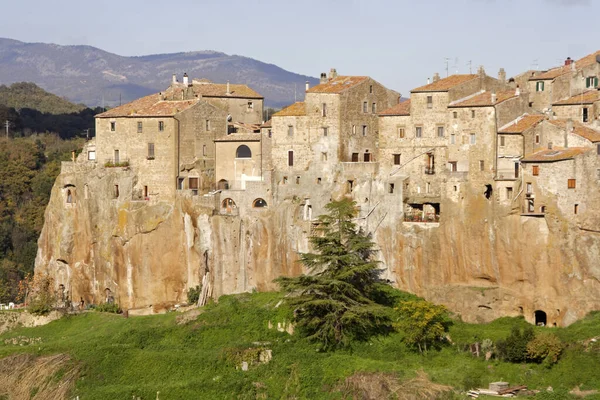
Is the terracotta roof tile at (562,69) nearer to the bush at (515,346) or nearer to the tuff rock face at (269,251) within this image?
the tuff rock face at (269,251)

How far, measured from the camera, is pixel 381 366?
57812mm

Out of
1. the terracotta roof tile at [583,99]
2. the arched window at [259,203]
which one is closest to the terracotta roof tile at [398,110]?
the terracotta roof tile at [583,99]

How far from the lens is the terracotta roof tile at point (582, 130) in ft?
195

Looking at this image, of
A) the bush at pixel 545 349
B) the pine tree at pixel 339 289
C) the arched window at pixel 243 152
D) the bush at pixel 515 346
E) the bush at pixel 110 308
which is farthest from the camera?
the bush at pixel 110 308

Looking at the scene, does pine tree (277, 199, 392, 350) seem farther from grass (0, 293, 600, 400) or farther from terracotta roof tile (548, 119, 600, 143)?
terracotta roof tile (548, 119, 600, 143)

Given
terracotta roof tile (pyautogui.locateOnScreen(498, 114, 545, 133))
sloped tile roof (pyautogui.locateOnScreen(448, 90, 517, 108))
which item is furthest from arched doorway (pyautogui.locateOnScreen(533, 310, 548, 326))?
sloped tile roof (pyautogui.locateOnScreen(448, 90, 517, 108))

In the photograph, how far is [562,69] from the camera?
67375 mm

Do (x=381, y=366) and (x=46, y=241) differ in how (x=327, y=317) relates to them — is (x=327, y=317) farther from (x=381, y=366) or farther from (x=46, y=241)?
(x=46, y=241)

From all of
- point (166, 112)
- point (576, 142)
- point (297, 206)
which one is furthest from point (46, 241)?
point (576, 142)

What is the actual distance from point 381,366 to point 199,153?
22491 mm

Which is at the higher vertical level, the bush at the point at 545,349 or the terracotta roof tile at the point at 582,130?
the terracotta roof tile at the point at 582,130

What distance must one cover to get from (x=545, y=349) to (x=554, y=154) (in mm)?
9529

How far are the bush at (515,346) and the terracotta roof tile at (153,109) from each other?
26271 mm

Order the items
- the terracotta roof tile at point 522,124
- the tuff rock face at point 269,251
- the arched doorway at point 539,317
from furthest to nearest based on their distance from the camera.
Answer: the terracotta roof tile at point 522,124 → the arched doorway at point 539,317 → the tuff rock face at point 269,251
